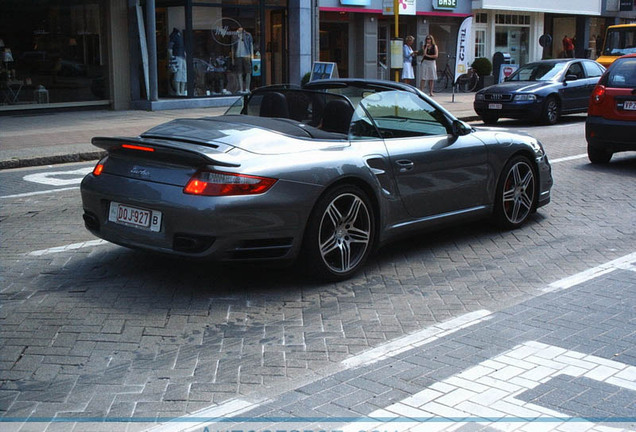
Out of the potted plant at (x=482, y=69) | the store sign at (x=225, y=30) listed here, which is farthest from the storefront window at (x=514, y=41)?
the store sign at (x=225, y=30)

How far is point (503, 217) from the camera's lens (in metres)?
7.65

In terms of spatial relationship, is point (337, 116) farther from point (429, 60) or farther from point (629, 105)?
point (429, 60)

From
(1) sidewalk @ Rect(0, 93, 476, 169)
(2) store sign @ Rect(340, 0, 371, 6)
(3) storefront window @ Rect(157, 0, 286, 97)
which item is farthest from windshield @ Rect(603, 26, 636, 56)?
(3) storefront window @ Rect(157, 0, 286, 97)

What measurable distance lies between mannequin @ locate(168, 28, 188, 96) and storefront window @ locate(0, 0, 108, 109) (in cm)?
179

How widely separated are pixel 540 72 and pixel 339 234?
15.4m

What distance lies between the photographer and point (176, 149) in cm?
557

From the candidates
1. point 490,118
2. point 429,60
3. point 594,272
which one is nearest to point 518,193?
point 594,272

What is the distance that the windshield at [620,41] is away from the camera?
26406 millimetres

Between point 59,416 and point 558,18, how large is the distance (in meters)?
39.0

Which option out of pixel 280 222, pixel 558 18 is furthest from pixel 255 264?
pixel 558 18

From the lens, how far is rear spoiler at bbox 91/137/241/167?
17.9ft

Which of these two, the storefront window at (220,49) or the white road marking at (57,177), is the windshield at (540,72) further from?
the white road marking at (57,177)

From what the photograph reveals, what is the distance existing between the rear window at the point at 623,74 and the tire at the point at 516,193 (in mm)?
4647

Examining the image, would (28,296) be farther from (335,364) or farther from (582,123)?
(582,123)
